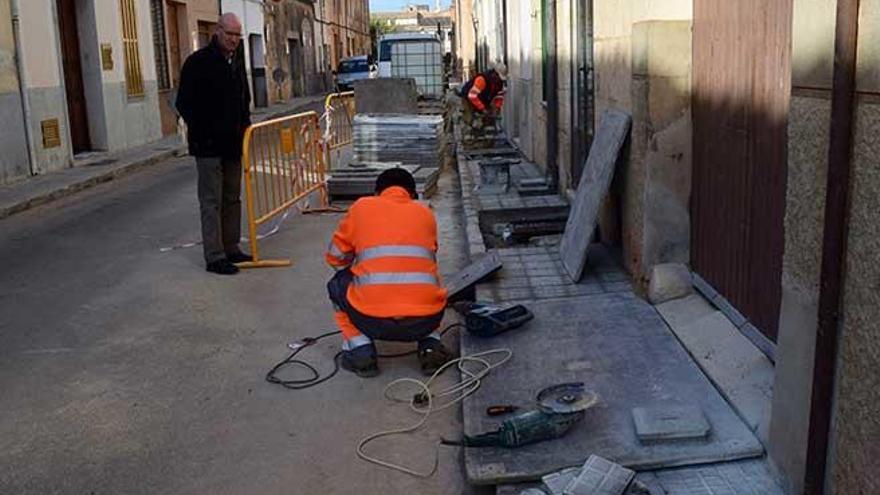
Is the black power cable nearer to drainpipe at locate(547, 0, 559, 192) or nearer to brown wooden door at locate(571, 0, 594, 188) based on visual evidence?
brown wooden door at locate(571, 0, 594, 188)

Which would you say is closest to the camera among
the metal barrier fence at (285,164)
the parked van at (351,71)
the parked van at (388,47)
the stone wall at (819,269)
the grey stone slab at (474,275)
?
the stone wall at (819,269)

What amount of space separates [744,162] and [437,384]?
6.43 ft

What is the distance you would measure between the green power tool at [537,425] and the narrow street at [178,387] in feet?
0.75

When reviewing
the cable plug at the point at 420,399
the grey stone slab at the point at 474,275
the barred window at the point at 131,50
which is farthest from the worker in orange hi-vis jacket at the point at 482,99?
the cable plug at the point at 420,399

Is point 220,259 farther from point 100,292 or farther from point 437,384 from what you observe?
point 437,384

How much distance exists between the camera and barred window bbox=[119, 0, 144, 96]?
1836cm

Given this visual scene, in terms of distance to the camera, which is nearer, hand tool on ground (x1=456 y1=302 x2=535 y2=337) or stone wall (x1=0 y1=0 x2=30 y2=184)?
hand tool on ground (x1=456 y1=302 x2=535 y2=337)

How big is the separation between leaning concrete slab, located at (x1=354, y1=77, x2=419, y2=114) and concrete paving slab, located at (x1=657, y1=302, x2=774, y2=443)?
10522 mm

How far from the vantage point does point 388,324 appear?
17.0 ft

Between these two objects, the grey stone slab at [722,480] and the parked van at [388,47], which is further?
the parked van at [388,47]

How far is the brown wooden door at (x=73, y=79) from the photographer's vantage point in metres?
16.4

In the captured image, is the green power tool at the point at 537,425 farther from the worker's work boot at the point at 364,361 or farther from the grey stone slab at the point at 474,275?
the grey stone slab at the point at 474,275

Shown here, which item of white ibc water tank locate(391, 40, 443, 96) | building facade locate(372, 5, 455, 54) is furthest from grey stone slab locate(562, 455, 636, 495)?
building facade locate(372, 5, 455, 54)

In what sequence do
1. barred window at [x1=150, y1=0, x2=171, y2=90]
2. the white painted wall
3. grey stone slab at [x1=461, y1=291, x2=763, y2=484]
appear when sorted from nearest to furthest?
grey stone slab at [x1=461, y1=291, x2=763, y2=484]
the white painted wall
barred window at [x1=150, y1=0, x2=171, y2=90]
